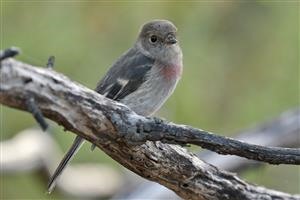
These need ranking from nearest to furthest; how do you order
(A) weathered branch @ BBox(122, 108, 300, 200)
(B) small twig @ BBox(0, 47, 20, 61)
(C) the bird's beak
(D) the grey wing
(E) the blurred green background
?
(B) small twig @ BBox(0, 47, 20, 61) < (D) the grey wing < (C) the bird's beak < (A) weathered branch @ BBox(122, 108, 300, 200) < (E) the blurred green background

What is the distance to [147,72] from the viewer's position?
4.55 m

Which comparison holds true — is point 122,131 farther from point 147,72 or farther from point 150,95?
point 147,72

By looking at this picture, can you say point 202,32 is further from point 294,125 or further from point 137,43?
point 137,43

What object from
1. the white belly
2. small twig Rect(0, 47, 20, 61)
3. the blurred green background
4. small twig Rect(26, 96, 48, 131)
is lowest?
small twig Rect(26, 96, 48, 131)

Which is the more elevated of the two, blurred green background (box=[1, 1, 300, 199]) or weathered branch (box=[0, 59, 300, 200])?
blurred green background (box=[1, 1, 300, 199])

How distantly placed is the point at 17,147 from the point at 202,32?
1709mm

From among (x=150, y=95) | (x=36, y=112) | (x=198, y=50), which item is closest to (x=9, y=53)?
(x=36, y=112)

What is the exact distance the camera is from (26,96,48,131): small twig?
8.53ft

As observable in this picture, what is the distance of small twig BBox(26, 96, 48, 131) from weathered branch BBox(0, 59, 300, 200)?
0.02m

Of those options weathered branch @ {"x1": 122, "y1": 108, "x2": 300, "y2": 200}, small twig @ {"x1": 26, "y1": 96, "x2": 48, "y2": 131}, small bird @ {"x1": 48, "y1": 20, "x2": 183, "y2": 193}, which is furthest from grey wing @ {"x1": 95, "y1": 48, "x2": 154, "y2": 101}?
small twig @ {"x1": 26, "y1": 96, "x2": 48, "y2": 131}

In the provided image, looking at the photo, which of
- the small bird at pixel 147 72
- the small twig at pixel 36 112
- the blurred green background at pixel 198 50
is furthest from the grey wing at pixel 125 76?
the small twig at pixel 36 112

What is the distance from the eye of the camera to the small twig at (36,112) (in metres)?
2.60

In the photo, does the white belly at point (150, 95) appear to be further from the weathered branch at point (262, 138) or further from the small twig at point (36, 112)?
the small twig at point (36, 112)

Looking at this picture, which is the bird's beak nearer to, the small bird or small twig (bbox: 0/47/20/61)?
the small bird
